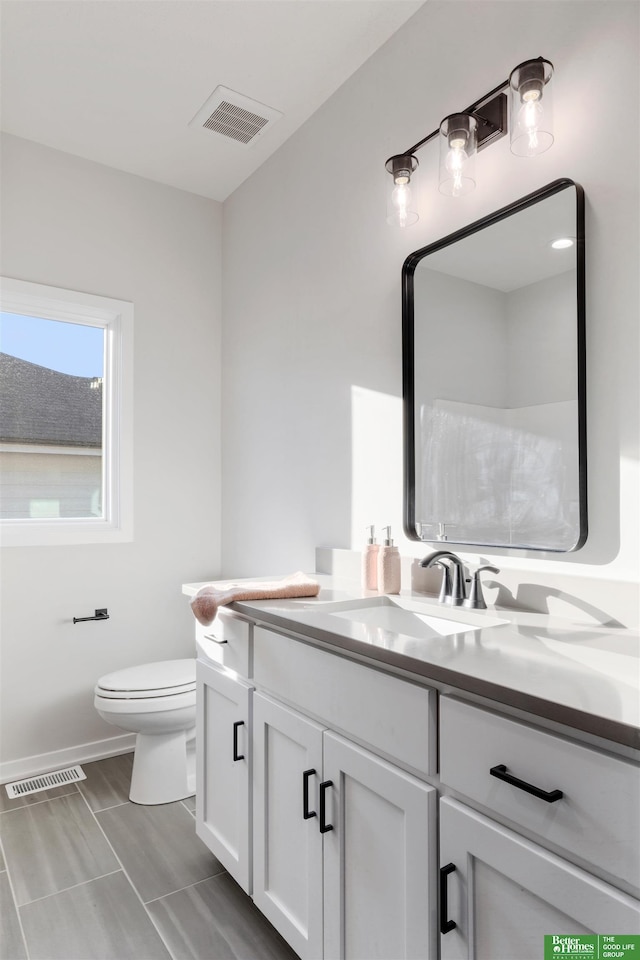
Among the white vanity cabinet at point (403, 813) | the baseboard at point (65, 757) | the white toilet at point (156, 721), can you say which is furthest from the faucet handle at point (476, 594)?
the baseboard at point (65, 757)

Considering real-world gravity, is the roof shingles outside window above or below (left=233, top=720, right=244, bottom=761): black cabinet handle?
above

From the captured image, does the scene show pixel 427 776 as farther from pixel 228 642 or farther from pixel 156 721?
pixel 156 721

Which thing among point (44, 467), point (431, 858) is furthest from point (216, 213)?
point (431, 858)

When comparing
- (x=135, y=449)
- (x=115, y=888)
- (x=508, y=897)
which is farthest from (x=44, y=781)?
(x=508, y=897)

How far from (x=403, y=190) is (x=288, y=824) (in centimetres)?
174

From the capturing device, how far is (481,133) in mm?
1582

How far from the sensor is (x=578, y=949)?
78cm

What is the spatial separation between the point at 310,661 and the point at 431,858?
0.45m

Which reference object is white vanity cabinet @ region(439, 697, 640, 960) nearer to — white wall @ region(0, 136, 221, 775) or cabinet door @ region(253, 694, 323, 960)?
cabinet door @ region(253, 694, 323, 960)

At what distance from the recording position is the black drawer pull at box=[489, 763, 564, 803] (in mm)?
791

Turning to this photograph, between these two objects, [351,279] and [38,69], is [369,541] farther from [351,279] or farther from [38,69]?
[38,69]

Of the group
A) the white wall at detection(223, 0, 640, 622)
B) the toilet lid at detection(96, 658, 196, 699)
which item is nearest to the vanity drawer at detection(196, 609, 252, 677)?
the toilet lid at detection(96, 658, 196, 699)

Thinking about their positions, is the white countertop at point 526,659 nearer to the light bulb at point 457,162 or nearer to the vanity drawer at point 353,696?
the vanity drawer at point 353,696

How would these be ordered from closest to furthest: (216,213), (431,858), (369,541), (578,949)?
(578,949) → (431,858) → (369,541) → (216,213)
